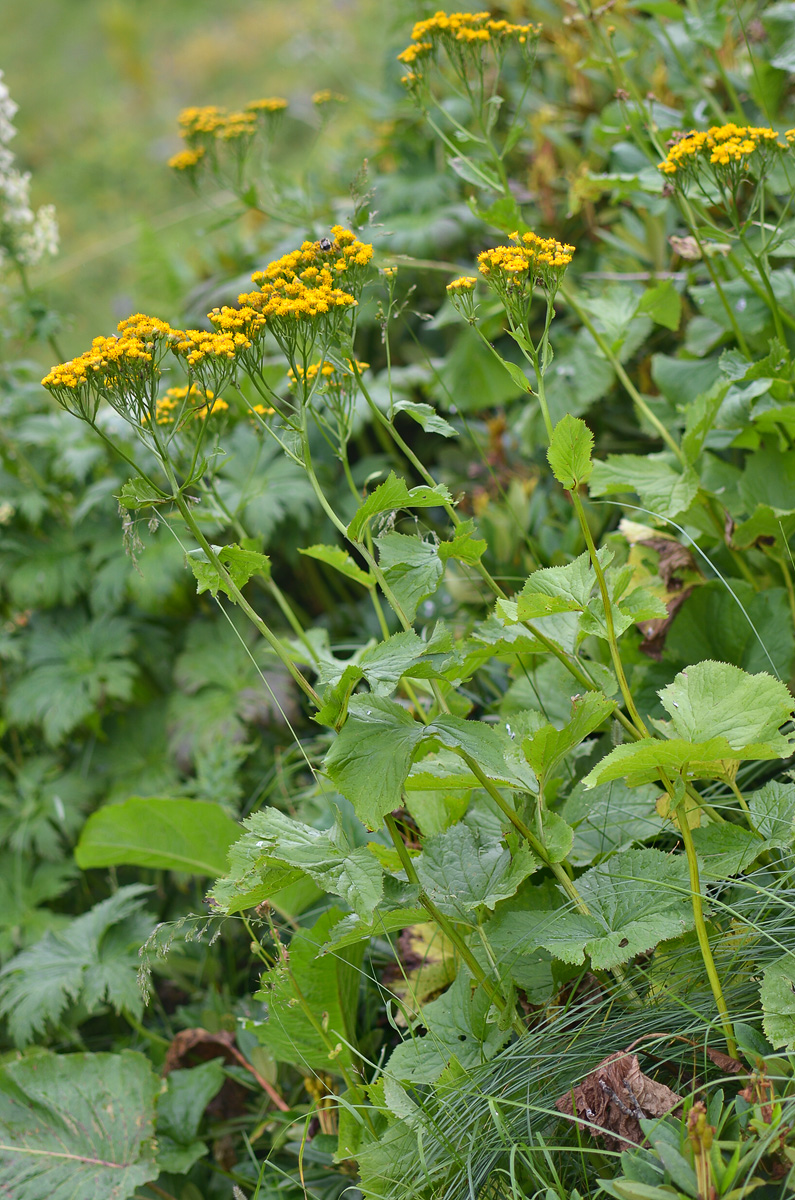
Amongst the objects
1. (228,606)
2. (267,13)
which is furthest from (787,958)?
(267,13)

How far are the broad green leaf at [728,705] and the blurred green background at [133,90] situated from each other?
3781 millimetres

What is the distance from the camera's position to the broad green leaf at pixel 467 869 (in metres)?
1.30

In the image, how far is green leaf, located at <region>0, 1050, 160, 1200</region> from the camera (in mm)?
1630

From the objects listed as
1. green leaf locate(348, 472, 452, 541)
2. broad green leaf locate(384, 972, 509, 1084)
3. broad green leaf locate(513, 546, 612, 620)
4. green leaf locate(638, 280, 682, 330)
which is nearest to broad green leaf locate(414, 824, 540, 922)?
broad green leaf locate(384, 972, 509, 1084)

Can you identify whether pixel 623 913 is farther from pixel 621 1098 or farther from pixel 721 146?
pixel 721 146

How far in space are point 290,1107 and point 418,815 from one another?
688 millimetres

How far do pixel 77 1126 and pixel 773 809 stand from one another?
4.67 ft

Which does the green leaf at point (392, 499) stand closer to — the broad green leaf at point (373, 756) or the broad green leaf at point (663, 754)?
the broad green leaf at point (373, 756)

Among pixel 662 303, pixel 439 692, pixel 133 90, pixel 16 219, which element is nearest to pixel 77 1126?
pixel 439 692

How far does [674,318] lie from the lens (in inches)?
78.1

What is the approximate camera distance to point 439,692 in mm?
1429

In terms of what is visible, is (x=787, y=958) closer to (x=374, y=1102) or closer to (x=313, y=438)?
(x=374, y=1102)

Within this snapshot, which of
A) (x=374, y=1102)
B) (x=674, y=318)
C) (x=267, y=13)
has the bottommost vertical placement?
(x=374, y=1102)

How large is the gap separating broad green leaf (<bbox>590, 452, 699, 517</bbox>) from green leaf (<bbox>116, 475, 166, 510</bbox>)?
2.58 ft
